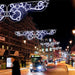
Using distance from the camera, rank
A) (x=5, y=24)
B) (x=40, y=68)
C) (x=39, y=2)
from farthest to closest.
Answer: (x=5, y=24), (x=40, y=68), (x=39, y=2)

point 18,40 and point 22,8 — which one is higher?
point 18,40

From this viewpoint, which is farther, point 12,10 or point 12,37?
point 12,37

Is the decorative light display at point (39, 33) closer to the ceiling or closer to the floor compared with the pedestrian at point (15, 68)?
closer to the ceiling

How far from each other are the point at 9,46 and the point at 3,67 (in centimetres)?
3891

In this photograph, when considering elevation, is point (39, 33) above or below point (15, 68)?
above

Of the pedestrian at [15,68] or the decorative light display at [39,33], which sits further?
the decorative light display at [39,33]

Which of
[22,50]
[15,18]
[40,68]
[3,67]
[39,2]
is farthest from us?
[22,50]

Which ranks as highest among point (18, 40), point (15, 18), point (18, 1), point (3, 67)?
point (18, 40)

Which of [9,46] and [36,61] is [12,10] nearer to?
[36,61]

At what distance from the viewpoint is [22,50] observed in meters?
110

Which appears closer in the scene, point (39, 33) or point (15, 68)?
point (15, 68)

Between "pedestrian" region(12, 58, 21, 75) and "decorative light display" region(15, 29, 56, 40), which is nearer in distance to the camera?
"pedestrian" region(12, 58, 21, 75)

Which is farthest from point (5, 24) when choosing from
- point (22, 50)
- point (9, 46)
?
point (22, 50)

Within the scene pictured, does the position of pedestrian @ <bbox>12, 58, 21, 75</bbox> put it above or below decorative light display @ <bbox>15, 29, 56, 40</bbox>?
below
